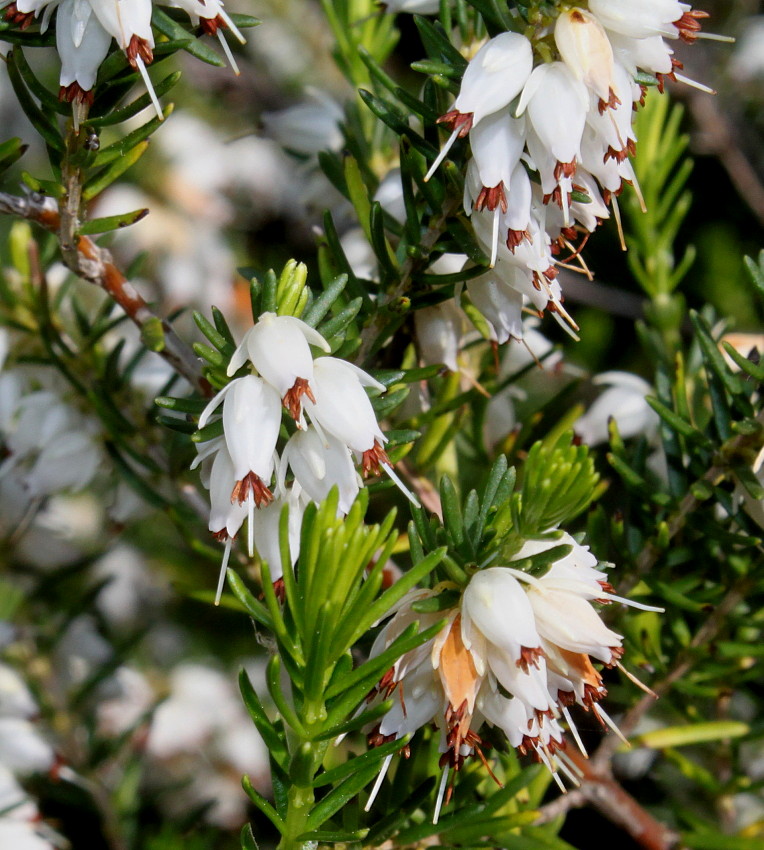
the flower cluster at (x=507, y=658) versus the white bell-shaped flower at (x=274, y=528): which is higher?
the white bell-shaped flower at (x=274, y=528)

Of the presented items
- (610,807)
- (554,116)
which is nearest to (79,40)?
(554,116)

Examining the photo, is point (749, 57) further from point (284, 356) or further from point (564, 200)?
point (284, 356)

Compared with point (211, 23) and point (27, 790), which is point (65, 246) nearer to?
point (211, 23)

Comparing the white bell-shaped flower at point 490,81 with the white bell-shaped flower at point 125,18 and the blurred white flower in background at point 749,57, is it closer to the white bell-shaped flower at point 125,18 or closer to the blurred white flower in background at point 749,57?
the white bell-shaped flower at point 125,18

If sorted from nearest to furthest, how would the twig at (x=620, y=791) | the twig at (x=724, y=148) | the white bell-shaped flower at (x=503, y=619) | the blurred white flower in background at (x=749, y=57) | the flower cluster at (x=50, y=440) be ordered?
the white bell-shaped flower at (x=503, y=619), the twig at (x=620, y=791), the flower cluster at (x=50, y=440), the twig at (x=724, y=148), the blurred white flower in background at (x=749, y=57)

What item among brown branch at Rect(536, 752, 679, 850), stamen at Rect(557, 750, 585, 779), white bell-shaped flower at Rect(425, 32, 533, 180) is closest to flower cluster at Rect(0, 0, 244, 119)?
white bell-shaped flower at Rect(425, 32, 533, 180)

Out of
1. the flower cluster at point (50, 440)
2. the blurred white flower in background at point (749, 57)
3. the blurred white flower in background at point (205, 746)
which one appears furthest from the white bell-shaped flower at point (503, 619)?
the blurred white flower in background at point (749, 57)

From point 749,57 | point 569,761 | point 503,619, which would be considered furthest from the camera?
point 749,57

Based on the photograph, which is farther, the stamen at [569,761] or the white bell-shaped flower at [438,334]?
the white bell-shaped flower at [438,334]

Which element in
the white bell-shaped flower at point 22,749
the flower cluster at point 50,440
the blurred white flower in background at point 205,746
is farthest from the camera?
the blurred white flower in background at point 205,746
